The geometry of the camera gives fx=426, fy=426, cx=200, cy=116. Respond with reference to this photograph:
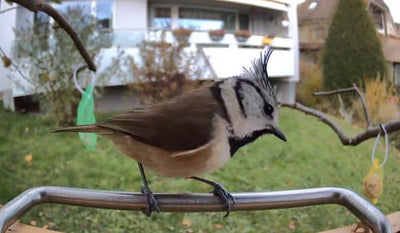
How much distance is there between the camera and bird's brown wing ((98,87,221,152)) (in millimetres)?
497

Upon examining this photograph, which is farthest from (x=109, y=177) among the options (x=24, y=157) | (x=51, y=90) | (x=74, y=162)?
(x=51, y=90)

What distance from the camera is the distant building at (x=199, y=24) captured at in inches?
130

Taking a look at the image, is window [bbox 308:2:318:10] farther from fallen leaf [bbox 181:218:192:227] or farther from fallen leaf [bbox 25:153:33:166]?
fallen leaf [bbox 25:153:33:166]

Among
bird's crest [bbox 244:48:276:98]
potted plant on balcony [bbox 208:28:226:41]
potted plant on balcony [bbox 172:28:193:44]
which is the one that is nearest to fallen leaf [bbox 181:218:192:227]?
bird's crest [bbox 244:48:276:98]

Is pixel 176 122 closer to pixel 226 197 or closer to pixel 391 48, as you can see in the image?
pixel 226 197

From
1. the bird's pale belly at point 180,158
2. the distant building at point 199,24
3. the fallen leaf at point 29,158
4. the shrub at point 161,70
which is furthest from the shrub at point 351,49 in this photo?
the fallen leaf at point 29,158

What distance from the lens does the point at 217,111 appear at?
1.62 ft

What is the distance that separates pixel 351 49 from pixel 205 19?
358 cm

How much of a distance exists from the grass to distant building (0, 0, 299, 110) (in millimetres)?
436

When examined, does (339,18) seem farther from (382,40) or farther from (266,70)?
(266,70)

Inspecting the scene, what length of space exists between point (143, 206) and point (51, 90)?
2.75 metres

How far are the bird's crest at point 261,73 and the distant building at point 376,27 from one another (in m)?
0.74

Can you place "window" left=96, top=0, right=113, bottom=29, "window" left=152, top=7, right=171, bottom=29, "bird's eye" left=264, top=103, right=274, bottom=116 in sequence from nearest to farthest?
"bird's eye" left=264, top=103, right=274, bottom=116 → "window" left=96, top=0, right=113, bottom=29 → "window" left=152, top=7, right=171, bottom=29

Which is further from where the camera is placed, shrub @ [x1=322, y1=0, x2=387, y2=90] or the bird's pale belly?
shrub @ [x1=322, y1=0, x2=387, y2=90]
